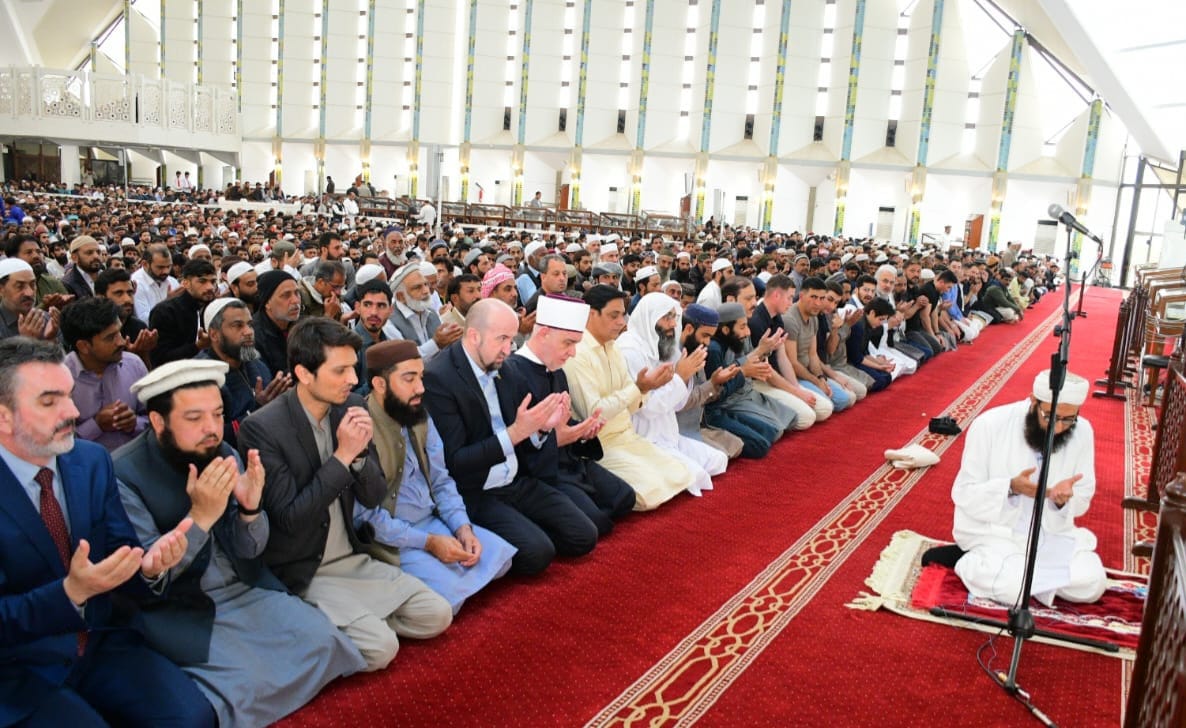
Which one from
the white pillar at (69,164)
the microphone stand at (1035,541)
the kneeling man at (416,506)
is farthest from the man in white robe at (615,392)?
the white pillar at (69,164)

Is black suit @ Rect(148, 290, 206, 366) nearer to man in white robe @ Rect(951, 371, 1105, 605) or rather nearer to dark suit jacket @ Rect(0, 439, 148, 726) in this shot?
dark suit jacket @ Rect(0, 439, 148, 726)

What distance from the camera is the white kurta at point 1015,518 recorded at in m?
3.05

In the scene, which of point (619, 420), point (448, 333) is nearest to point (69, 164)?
point (448, 333)

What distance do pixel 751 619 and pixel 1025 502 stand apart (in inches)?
41.2

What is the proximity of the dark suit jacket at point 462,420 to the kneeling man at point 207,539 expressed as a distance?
2.86 feet

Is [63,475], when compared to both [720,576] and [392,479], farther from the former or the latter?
[720,576]

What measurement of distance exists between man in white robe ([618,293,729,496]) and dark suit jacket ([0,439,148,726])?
8.33ft

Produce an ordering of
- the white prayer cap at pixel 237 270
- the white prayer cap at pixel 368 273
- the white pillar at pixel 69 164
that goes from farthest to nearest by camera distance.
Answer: the white pillar at pixel 69 164
the white prayer cap at pixel 368 273
the white prayer cap at pixel 237 270

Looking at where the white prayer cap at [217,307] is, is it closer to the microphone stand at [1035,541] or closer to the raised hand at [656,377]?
the raised hand at [656,377]

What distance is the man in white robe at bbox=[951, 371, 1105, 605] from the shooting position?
3.03 metres

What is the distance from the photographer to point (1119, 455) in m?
5.19

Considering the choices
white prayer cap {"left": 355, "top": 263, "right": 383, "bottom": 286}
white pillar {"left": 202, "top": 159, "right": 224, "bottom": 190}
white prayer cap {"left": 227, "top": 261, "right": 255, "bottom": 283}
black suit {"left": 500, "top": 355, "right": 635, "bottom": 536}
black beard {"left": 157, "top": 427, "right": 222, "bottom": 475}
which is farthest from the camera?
white pillar {"left": 202, "top": 159, "right": 224, "bottom": 190}

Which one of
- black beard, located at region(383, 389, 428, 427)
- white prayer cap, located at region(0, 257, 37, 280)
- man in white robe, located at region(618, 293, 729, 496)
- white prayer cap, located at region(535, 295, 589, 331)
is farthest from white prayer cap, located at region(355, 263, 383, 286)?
black beard, located at region(383, 389, 428, 427)

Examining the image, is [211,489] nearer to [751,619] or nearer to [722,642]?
[722,642]
